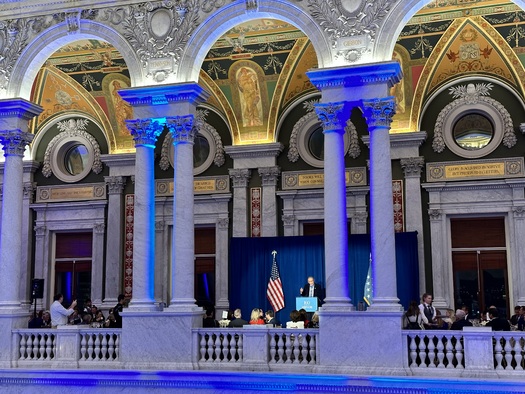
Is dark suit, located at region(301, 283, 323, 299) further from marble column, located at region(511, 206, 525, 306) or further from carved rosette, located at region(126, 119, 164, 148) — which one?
carved rosette, located at region(126, 119, 164, 148)

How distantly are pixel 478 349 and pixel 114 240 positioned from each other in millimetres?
10663

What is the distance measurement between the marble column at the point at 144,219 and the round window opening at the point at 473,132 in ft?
24.3

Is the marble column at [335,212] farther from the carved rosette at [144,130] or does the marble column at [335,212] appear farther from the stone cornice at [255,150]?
the stone cornice at [255,150]

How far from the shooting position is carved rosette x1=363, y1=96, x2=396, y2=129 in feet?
41.0

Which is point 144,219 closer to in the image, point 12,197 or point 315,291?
point 12,197

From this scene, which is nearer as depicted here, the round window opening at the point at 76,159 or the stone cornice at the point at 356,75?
the stone cornice at the point at 356,75

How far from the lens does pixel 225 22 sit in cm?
1388

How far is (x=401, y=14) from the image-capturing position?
507 inches

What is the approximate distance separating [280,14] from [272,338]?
5880 millimetres

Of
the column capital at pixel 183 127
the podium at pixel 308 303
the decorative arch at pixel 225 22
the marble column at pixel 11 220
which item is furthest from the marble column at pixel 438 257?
the marble column at pixel 11 220

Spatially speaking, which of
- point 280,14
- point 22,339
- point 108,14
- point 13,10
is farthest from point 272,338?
point 13,10

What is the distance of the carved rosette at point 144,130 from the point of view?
13.9 metres

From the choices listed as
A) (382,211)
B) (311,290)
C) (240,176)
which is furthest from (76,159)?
(382,211)

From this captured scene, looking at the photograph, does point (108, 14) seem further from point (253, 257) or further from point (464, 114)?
point (464, 114)
